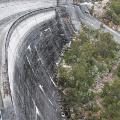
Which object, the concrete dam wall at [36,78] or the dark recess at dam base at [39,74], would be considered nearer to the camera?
the concrete dam wall at [36,78]

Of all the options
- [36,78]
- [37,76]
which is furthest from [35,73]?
[36,78]

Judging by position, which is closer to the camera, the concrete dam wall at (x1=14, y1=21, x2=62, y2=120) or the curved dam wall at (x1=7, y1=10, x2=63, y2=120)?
the curved dam wall at (x1=7, y1=10, x2=63, y2=120)

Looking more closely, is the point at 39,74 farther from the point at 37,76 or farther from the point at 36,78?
the point at 36,78

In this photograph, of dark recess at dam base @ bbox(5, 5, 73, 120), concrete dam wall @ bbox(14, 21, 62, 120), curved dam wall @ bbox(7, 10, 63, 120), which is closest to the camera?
curved dam wall @ bbox(7, 10, 63, 120)

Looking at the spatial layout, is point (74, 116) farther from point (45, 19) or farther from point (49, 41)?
point (45, 19)

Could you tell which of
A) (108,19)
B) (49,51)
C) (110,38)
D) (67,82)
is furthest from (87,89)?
(108,19)

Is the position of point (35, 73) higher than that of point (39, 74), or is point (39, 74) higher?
point (35, 73)

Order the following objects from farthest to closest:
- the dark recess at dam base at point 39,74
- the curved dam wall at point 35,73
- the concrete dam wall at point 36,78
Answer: the dark recess at dam base at point 39,74, the concrete dam wall at point 36,78, the curved dam wall at point 35,73
